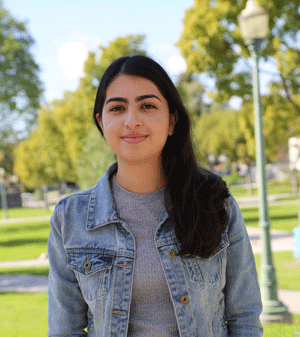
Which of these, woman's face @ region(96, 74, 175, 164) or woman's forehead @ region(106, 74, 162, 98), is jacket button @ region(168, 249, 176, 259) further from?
woman's forehead @ region(106, 74, 162, 98)

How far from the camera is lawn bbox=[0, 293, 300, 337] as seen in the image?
5516 millimetres

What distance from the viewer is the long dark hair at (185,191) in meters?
1.81

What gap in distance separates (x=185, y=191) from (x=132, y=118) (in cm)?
39

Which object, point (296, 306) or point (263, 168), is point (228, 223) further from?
point (296, 306)

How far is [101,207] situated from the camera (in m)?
1.91

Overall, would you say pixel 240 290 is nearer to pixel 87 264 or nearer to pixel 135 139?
pixel 87 264

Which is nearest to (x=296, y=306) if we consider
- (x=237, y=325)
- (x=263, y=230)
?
(x=263, y=230)

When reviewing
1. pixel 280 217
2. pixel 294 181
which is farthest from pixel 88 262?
pixel 294 181

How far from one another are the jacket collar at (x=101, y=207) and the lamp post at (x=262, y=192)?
4.42 metres

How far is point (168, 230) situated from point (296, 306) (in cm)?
539

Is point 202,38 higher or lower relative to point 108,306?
higher

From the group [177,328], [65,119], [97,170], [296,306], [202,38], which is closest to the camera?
[177,328]

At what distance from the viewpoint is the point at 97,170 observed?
15164 millimetres

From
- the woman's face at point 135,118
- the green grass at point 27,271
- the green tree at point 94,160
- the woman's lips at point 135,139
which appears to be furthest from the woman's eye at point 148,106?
the green tree at point 94,160
